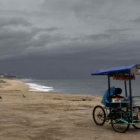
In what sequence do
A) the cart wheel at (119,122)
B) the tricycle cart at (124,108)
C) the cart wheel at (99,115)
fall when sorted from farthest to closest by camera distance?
the cart wheel at (99,115)
the cart wheel at (119,122)
the tricycle cart at (124,108)

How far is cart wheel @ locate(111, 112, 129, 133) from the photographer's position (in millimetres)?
8445

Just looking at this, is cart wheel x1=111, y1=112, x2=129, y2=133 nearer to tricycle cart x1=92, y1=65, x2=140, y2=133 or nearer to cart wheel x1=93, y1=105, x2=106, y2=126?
tricycle cart x1=92, y1=65, x2=140, y2=133

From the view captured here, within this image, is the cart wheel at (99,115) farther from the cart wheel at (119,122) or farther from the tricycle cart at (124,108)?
the cart wheel at (119,122)

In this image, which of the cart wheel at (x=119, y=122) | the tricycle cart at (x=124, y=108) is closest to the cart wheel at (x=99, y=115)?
the tricycle cart at (x=124, y=108)

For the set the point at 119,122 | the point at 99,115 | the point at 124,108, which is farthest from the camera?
the point at 99,115

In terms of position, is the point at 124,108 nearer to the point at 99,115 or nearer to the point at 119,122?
the point at 119,122

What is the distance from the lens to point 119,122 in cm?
859

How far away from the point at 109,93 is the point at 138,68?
147 cm

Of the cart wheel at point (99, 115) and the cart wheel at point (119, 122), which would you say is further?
the cart wheel at point (99, 115)

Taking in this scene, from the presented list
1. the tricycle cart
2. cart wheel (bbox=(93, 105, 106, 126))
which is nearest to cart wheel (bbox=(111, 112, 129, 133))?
the tricycle cart

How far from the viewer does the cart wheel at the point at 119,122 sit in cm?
844

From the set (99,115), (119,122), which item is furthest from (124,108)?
(99,115)

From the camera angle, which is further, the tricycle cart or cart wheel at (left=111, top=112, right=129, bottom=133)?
cart wheel at (left=111, top=112, right=129, bottom=133)

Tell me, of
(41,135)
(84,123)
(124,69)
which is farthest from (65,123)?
(124,69)
